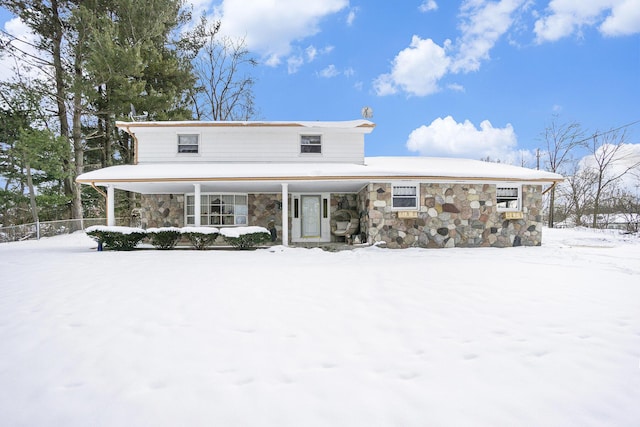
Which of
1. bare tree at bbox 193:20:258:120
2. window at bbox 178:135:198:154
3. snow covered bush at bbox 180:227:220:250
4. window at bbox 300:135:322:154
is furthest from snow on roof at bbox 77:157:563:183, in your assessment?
bare tree at bbox 193:20:258:120

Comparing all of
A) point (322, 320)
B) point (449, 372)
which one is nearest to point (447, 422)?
point (449, 372)

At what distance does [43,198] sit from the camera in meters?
16.8

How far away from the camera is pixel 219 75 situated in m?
22.3

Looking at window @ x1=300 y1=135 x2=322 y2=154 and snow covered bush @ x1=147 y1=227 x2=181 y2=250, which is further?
window @ x1=300 y1=135 x2=322 y2=154

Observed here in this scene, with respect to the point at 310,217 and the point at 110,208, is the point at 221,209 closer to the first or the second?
the point at 310,217

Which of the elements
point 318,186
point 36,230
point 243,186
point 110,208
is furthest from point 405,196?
point 36,230

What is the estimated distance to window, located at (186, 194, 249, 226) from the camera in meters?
12.4

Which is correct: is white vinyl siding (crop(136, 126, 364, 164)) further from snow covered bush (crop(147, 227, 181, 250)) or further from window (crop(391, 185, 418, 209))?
snow covered bush (crop(147, 227, 181, 250))

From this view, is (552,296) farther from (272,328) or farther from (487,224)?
(487,224)

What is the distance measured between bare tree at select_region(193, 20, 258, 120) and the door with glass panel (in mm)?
12850

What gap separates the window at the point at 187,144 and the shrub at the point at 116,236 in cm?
360

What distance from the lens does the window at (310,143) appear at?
12133 millimetres

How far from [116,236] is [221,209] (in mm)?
3645

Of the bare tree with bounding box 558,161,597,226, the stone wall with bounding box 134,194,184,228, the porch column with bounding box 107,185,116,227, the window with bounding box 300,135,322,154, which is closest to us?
the porch column with bounding box 107,185,116,227
